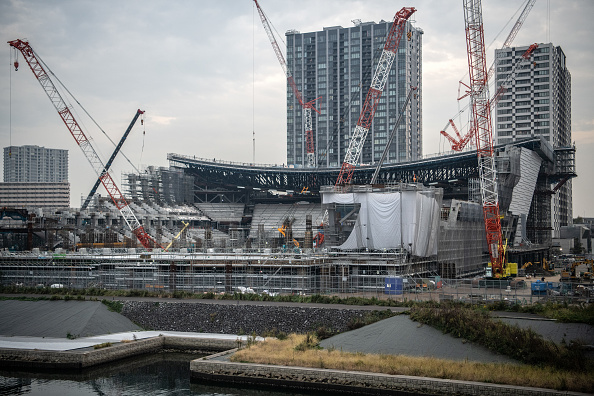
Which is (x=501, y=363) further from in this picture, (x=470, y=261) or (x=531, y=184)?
(x=531, y=184)

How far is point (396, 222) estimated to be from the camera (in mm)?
70062

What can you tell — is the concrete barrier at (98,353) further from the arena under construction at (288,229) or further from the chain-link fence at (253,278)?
the arena under construction at (288,229)

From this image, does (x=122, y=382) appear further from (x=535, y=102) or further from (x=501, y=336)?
(x=535, y=102)

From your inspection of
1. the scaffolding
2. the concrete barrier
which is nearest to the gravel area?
the concrete barrier

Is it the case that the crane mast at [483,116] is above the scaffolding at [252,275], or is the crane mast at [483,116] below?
above

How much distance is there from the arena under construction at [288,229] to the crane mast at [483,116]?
11.3ft

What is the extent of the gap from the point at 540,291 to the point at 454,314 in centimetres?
1723

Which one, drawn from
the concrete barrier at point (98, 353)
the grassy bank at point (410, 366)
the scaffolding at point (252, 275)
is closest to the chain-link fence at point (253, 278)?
the scaffolding at point (252, 275)

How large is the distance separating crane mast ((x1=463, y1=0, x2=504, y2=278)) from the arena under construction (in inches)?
135

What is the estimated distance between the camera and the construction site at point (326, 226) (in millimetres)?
58500

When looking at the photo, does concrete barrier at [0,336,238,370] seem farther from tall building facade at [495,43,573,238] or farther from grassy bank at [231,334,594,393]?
tall building facade at [495,43,573,238]

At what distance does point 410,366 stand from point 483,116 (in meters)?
60.8

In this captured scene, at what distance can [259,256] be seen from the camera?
198 ft

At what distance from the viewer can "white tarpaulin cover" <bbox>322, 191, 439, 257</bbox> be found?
68.6 m
